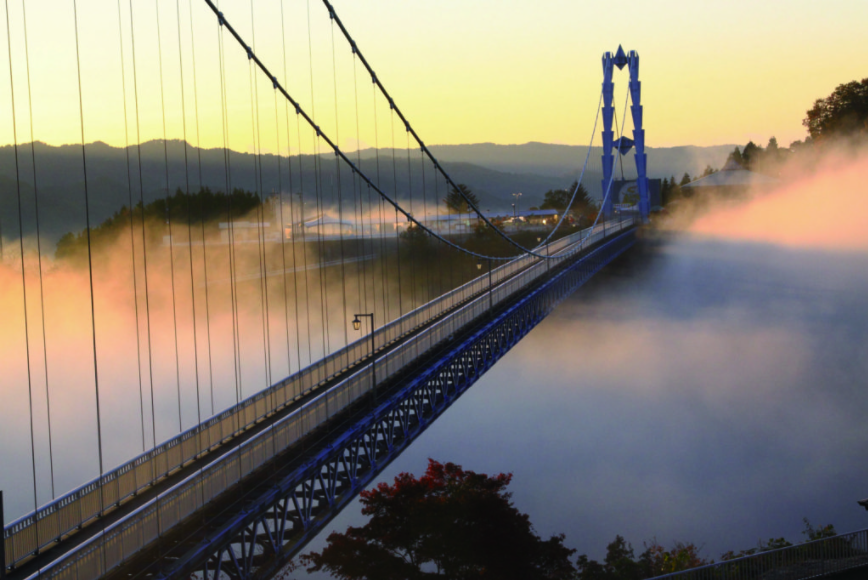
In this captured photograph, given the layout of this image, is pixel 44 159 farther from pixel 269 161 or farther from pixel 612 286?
pixel 269 161

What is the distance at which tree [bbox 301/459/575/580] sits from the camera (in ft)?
80.4

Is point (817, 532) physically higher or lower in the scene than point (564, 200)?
lower

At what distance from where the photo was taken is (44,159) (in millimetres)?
60156

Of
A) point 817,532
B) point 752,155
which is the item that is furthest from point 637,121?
point 817,532

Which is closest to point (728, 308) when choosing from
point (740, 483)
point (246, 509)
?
point (740, 483)

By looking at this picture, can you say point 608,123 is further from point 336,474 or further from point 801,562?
point 336,474

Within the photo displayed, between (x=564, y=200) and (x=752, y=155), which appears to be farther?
(x=564, y=200)

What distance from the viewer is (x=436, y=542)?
80.5ft

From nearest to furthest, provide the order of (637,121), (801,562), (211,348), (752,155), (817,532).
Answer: (801,562) → (817,532) → (211,348) → (637,121) → (752,155)

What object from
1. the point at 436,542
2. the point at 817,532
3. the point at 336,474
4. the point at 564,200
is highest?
the point at 564,200

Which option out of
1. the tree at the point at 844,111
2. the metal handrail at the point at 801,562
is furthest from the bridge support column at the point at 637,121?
the metal handrail at the point at 801,562

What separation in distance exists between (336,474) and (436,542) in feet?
37.0

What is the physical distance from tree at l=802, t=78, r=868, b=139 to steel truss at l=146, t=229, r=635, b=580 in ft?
190

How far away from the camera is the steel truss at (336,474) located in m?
10.7
